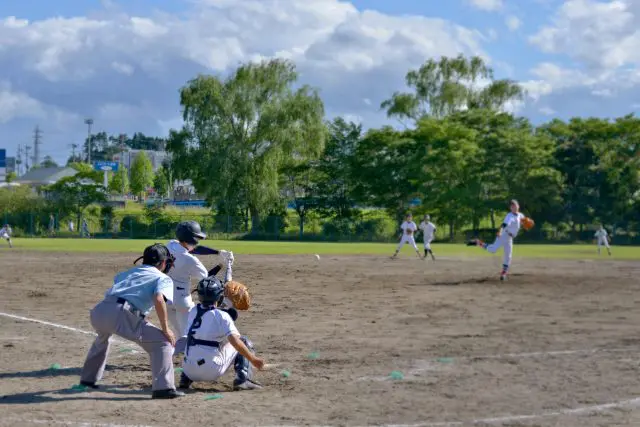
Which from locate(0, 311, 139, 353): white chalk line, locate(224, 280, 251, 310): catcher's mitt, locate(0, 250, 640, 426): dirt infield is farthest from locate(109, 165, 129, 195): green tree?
locate(224, 280, 251, 310): catcher's mitt

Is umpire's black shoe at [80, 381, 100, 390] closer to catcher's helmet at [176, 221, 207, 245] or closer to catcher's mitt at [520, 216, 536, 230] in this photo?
catcher's helmet at [176, 221, 207, 245]

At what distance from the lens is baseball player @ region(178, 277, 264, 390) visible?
879 cm

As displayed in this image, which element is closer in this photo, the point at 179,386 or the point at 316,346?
the point at 179,386

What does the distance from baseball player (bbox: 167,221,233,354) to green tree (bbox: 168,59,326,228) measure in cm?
5827

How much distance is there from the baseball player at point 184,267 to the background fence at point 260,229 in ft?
184

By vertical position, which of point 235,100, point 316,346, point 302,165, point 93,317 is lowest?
point 316,346

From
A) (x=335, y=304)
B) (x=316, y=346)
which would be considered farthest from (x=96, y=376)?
(x=335, y=304)

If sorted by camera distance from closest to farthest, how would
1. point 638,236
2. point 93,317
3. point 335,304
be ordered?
point 93,317
point 335,304
point 638,236

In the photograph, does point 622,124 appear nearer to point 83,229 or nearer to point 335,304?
point 83,229

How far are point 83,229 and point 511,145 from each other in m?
36.0

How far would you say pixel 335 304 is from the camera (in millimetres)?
17938

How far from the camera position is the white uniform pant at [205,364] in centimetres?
889

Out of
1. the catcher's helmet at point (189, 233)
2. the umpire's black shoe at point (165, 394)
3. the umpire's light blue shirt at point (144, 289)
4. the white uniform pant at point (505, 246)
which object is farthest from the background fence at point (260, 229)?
the umpire's black shoe at point (165, 394)

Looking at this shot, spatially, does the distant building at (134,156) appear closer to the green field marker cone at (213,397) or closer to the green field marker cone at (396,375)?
the green field marker cone at (396,375)
